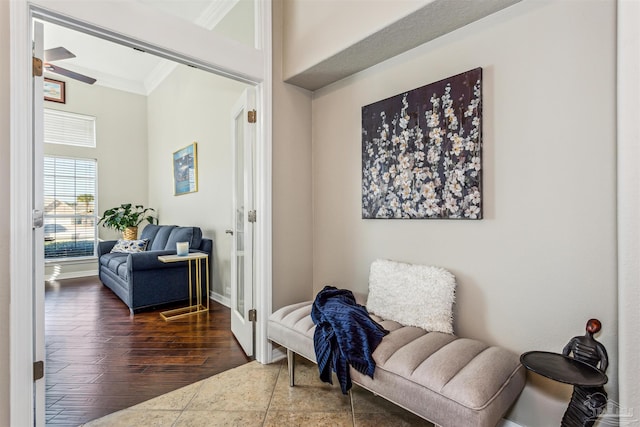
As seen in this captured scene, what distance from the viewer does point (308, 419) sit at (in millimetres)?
1691

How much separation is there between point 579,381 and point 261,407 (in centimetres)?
153

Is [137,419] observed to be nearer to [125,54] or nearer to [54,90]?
[125,54]

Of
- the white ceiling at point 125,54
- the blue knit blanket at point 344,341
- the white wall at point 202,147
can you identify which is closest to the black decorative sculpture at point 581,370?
the blue knit blanket at point 344,341

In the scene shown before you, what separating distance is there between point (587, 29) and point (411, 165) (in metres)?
0.97

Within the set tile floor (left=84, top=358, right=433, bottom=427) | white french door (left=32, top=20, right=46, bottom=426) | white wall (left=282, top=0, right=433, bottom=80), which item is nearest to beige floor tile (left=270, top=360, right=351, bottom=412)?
tile floor (left=84, top=358, right=433, bottom=427)

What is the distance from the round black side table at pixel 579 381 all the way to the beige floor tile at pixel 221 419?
1363 millimetres

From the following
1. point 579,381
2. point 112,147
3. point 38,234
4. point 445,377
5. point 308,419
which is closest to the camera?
point 579,381

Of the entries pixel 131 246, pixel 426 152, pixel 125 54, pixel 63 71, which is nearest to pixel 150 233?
pixel 131 246

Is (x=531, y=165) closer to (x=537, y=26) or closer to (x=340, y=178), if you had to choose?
(x=537, y=26)

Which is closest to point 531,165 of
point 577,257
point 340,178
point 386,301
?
point 577,257

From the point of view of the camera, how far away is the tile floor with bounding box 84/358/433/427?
168 cm

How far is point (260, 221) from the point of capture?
232cm

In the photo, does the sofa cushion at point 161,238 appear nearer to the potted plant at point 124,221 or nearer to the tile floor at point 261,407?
the potted plant at point 124,221

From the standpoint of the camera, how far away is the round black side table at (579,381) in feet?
3.66
